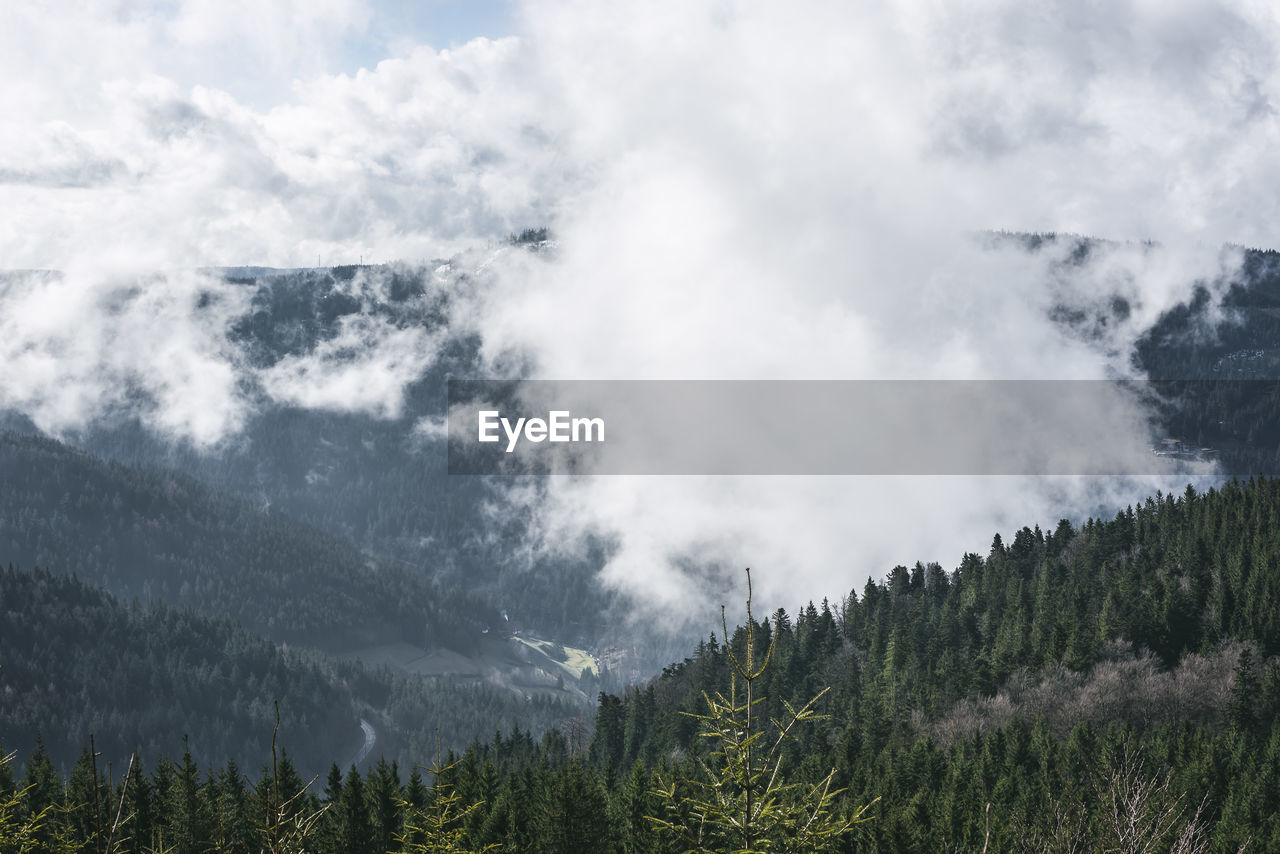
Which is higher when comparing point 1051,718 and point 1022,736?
point 1022,736

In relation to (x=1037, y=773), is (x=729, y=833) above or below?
above

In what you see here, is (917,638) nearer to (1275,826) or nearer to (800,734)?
(800,734)

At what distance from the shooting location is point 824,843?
74.1 ft

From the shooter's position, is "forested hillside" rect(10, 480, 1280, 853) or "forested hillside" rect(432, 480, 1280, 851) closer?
"forested hillside" rect(10, 480, 1280, 853)

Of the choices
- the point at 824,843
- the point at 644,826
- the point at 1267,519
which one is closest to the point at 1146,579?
the point at 1267,519

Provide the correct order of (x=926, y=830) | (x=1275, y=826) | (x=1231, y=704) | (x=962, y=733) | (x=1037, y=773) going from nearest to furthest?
1. (x=1275, y=826)
2. (x=926, y=830)
3. (x=1037, y=773)
4. (x=1231, y=704)
5. (x=962, y=733)

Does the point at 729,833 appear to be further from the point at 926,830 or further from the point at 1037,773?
the point at 1037,773

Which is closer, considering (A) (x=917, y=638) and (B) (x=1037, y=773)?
(B) (x=1037, y=773)

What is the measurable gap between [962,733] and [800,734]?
140 ft

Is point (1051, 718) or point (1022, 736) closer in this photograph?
point (1022, 736)

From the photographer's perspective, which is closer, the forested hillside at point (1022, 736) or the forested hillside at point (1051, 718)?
the forested hillside at point (1022, 736)

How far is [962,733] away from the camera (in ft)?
467

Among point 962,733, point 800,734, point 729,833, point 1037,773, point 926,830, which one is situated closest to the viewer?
point 729,833

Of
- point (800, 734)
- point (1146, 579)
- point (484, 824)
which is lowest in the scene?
point (800, 734)
